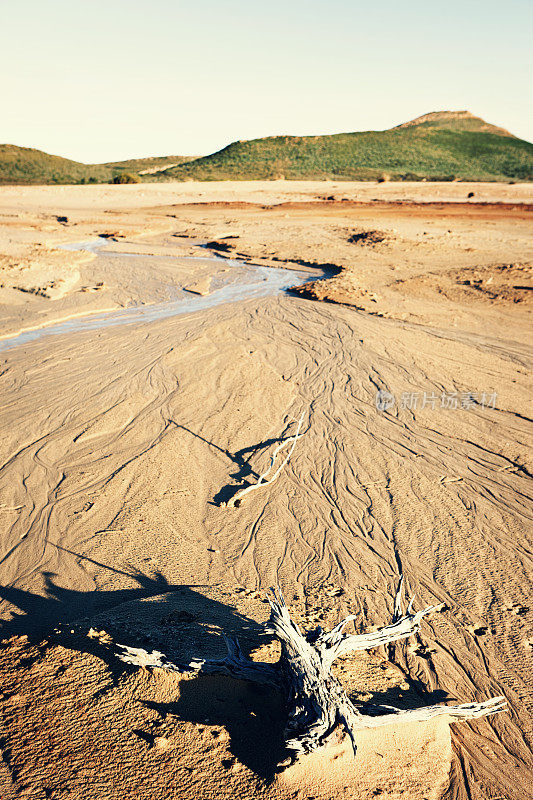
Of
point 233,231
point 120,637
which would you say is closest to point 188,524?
point 120,637

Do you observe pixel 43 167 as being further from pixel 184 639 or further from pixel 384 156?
pixel 184 639

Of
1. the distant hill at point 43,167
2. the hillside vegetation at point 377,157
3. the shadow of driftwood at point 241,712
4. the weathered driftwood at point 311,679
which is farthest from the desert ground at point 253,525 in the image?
the distant hill at point 43,167

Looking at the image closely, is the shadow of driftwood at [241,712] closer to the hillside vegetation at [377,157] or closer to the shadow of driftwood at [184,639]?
the shadow of driftwood at [184,639]

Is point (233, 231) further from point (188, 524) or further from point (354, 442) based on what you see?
point (188, 524)

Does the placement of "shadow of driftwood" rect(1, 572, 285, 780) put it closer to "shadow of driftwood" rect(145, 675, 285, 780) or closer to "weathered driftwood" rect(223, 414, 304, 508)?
"shadow of driftwood" rect(145, 675, 285, 780)

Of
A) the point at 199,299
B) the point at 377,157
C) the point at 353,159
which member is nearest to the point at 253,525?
the point at 199,299
